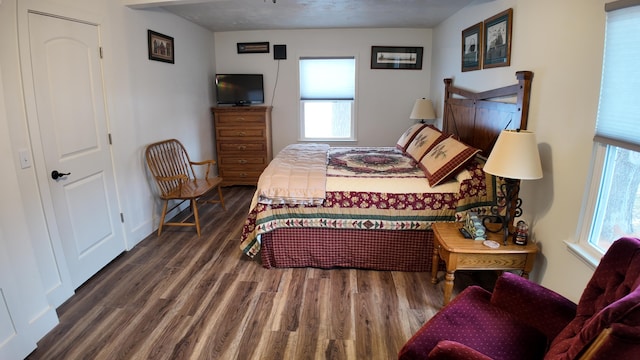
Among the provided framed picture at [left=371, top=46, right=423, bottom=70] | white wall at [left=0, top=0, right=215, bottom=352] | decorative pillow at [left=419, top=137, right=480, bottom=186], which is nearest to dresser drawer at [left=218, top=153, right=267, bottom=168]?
white wall at [left=0, top=0, right=215, bottom=352]

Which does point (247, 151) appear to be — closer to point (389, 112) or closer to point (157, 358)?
point (389, 112)

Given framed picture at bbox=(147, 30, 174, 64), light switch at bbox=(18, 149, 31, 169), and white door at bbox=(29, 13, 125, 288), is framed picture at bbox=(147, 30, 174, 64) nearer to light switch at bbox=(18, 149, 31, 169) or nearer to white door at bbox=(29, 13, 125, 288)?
white door at bbox=(29, 13, 125, 288)

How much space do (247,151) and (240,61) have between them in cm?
138

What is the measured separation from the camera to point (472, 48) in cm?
341

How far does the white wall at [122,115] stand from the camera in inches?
79.5

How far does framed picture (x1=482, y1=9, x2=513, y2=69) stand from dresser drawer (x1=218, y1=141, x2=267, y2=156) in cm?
307

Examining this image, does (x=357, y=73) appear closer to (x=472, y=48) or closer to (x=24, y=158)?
(x=472, y=48)

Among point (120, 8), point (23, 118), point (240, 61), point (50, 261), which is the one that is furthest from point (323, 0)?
point (50, 261)

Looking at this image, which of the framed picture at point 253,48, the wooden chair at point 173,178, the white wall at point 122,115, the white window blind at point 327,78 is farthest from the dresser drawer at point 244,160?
the framed picture at point 253,48

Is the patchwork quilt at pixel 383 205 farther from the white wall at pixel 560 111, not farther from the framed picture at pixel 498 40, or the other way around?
the framed picture at pixel 498 40

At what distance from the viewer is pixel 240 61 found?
5332 mm

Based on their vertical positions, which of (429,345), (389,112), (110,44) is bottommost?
(429,345)

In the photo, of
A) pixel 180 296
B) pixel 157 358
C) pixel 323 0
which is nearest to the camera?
pixel 157 358

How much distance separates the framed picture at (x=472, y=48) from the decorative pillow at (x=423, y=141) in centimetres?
69
